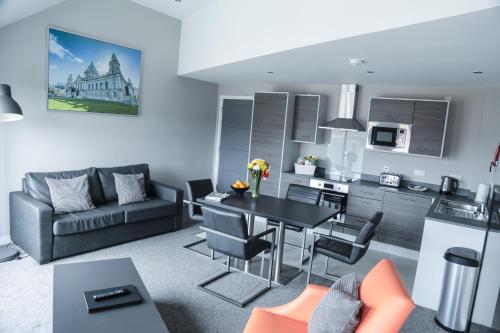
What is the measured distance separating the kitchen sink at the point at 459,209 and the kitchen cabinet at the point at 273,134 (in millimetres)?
2391

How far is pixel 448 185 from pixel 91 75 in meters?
5.03

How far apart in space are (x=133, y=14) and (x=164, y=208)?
9.33 feet

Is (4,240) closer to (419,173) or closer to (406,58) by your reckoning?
(406,58)

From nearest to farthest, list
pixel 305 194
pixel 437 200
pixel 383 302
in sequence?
pixel 383 302 → pixel 437 200 → pixel 305 194

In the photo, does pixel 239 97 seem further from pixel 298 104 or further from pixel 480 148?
pixel 480 148

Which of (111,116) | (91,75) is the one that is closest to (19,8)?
(91,75)

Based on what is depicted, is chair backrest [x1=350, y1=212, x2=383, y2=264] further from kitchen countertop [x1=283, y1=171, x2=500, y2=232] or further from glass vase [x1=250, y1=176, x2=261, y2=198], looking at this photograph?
glass vase [x1=250, y1=176, x2=261, y2=198]

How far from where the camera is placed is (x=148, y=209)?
4551mm

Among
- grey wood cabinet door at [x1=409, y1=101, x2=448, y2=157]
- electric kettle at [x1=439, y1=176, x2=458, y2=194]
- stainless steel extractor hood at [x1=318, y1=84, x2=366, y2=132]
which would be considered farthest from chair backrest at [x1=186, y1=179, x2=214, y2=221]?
electric kettle at [x1=439, y1=176, x2=458, y2=194]

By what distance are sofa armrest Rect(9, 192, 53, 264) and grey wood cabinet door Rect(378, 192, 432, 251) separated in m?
4.10

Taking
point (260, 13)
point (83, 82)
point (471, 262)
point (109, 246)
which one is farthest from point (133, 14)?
point (471, 262)

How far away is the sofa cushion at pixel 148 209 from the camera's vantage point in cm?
437

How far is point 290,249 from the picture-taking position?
4.75m

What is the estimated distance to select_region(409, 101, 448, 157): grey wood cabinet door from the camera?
185 inches
